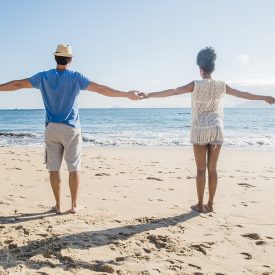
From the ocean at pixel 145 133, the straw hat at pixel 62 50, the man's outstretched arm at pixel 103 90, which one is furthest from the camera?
the ocean at pixel 145 133

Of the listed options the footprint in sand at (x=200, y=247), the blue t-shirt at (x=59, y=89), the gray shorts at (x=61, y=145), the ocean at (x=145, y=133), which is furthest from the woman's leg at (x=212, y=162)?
the ocean at (x=145, y=133)

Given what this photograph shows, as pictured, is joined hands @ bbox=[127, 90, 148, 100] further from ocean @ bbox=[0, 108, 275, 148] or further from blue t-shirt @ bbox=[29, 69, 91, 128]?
ocean @ bbox=[0, 108, 275, 148]

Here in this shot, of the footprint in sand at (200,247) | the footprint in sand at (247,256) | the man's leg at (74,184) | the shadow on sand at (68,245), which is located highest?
the man's leg at (74,184)

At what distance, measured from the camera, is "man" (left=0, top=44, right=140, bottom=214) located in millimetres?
4531

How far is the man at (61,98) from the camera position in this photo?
4.53 m

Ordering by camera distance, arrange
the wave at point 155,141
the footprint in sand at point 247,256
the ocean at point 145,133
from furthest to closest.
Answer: the ocean at point 145,133
the wave at point 155,141
the footprint in sand at point 247,256

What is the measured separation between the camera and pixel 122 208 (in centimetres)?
532

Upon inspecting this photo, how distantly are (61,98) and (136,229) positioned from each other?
71.3 inches

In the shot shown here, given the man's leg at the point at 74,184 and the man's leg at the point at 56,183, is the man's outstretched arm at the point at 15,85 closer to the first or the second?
the man's leg at the point at 56,183

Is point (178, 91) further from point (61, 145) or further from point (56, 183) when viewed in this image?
point (56, 183)

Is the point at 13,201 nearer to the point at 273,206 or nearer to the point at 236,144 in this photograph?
the point at 273,206

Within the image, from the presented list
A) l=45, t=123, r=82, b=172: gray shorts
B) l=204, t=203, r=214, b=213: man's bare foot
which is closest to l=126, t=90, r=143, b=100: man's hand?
l=45, t=123, r=82, b=172: gray shorts

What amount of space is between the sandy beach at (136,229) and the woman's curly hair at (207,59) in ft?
6.52

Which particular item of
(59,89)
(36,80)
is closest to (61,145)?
(59,89)
